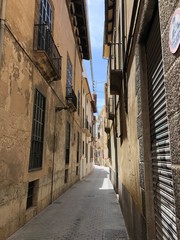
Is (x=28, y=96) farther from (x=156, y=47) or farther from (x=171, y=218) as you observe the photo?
(x=171, y=218)

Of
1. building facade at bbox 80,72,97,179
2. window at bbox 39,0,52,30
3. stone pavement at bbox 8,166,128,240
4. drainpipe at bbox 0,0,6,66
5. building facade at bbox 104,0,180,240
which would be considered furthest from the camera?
building facade at bbox 80,72,97,179

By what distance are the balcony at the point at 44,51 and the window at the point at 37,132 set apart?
89 cm

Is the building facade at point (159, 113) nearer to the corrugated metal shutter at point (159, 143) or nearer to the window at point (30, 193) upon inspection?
the corrugated metal shutter at point (159, 143)

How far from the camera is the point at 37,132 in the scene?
7.33m

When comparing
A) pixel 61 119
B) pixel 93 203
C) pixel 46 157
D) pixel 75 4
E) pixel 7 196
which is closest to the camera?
pixel 7 196

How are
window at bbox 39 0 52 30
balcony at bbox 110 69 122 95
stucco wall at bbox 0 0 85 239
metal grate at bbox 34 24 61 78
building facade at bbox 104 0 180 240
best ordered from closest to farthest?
1. building facade at bbox 104 0 180 240
2. stucco wall at bbox 0 0 85 239
3. balcony at bbox 110 69 122 95
4. metal grate at bbox 34 24 61 78
5. window at bbox 39 0 52 30

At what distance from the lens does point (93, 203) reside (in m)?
8.84

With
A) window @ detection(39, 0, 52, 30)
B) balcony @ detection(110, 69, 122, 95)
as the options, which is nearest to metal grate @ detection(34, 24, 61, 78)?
window @ detection(39, 0, 52, 30)

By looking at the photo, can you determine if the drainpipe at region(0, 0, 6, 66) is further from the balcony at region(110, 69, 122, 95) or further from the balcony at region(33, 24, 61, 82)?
the balcony at region(110, 69, 122, 95)

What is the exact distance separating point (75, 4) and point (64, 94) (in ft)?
22.7

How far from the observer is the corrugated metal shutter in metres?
2.00

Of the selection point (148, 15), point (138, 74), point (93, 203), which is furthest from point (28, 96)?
point (93, 203)

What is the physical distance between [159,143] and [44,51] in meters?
5.50

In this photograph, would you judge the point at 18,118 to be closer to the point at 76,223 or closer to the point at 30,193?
the point at 30,193
